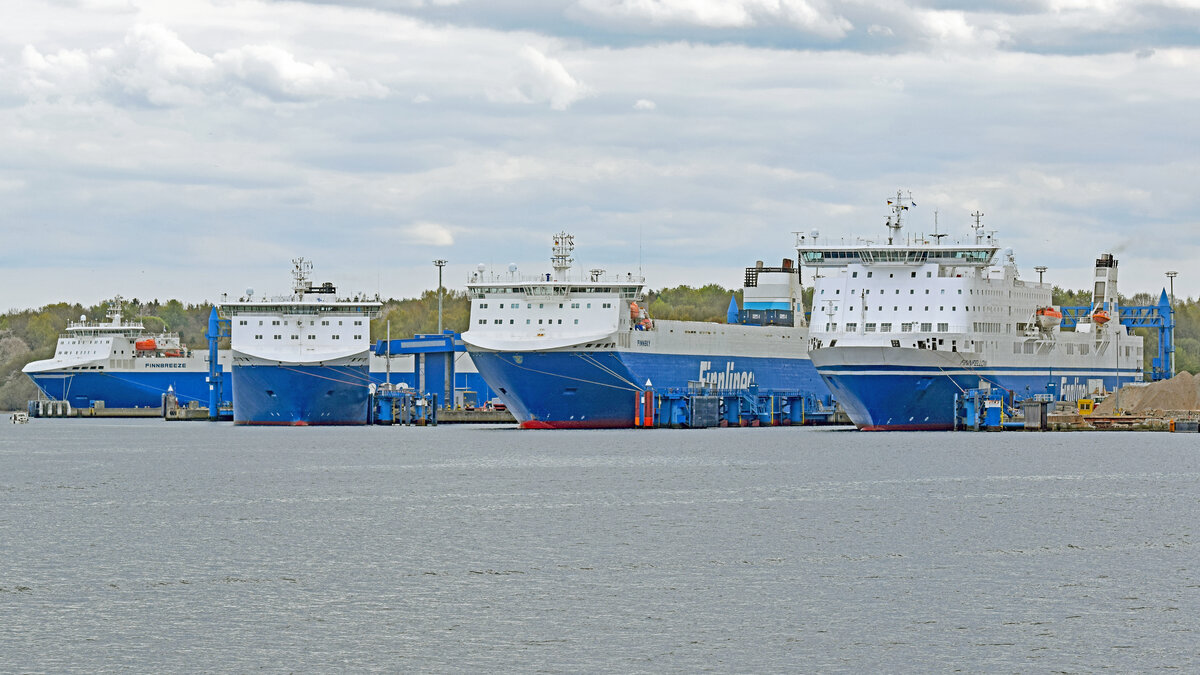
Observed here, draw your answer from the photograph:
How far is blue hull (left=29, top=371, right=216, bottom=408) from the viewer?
127 metres

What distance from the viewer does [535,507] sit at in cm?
3844

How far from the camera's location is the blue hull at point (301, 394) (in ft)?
302

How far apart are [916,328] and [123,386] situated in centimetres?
7292

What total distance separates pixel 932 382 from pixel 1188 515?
3555 cm

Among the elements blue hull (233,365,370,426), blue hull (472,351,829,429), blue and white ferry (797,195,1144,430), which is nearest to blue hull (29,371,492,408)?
blue hull (233,365,370,426)

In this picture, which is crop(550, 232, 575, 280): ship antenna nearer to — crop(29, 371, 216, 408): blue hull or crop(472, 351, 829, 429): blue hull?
crop(472, 351, 829, 429): blue hull

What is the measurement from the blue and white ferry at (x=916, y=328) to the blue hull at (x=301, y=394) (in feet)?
95.5

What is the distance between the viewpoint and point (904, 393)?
7150 centimetres

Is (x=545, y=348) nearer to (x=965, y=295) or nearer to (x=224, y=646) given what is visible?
(x=965, y=295)

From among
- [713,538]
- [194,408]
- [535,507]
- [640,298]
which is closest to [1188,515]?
[713,538]

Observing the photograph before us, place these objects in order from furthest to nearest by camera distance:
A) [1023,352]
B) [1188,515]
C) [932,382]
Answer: [1023,352], [932,382], [1188,515]

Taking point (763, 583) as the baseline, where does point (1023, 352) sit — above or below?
above

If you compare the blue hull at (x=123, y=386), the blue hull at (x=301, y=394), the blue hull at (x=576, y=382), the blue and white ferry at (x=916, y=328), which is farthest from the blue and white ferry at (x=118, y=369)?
Result: the blue and white ferry at (x=916, y=328)

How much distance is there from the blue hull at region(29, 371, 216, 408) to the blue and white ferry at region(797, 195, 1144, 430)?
6382 cm
